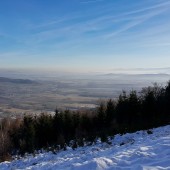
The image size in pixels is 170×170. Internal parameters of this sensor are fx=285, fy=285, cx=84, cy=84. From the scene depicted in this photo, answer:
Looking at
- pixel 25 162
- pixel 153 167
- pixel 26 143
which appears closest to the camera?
pixel 153 167

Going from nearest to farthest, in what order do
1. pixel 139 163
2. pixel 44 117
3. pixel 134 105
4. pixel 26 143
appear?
1. pixel 139 163
2. pixel 26 143
3. pixel 134 105
4. pixel 44 117

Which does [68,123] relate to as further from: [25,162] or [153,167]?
[153,167]

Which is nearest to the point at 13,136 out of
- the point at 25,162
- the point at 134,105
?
the point at 134,105

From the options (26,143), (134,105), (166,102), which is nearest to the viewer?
(26,143)

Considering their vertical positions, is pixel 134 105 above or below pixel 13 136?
above

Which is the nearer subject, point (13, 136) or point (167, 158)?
point (167, 158)

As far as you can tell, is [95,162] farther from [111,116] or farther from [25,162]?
[111,116]

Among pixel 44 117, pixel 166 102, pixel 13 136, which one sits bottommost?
pixel 13 136

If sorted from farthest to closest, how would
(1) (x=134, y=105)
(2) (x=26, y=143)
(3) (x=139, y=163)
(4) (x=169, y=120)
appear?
(1) (x=134, y=105) < (2) (x=26, y=143) < (4) (x=169, y=120) < (3) (x=139, y=163)

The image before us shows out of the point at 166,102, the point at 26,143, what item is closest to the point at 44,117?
the point at 26,143
